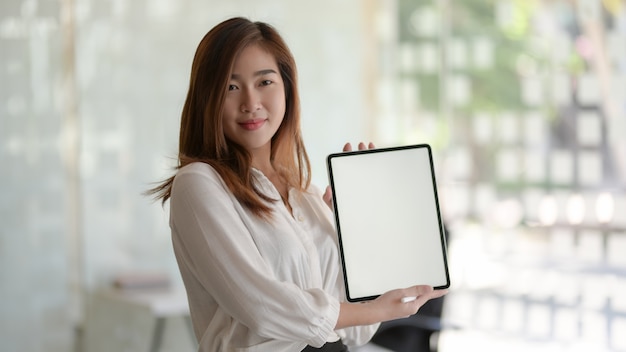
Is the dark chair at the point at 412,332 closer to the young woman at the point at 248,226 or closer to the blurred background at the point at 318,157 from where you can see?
the blurred background at the point at 318,157

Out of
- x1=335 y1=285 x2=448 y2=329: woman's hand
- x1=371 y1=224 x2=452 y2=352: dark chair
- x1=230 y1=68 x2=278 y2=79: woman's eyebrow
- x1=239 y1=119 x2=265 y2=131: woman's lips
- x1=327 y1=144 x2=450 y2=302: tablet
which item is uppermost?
x1=230 y1=68 x2=278 y2=79: woman's eyebrow

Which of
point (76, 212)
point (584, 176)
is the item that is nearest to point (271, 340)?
point (76, 212)

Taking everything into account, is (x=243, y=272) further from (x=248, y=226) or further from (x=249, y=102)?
(x=249, y=102)

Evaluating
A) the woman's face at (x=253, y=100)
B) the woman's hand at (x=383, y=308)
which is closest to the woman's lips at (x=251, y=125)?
the woman's face at (x=253, y=100)

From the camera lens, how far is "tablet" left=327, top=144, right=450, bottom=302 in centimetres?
177

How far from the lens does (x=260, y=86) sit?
73.3 inches

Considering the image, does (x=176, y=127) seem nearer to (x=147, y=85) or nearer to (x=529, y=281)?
(x=147, y=85)

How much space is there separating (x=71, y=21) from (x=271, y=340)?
2938 mm

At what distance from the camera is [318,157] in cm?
525

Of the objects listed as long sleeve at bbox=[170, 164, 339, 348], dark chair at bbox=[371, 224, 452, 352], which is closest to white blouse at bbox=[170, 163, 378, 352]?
long sleeve at bbox=[170, 164, 339, 348]

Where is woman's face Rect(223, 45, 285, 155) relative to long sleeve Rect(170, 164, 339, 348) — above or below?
above

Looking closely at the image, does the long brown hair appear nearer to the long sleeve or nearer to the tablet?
the long sleeve

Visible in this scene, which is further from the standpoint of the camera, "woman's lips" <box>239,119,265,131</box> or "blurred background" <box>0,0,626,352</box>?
"blurred background" <box>0,0,626,352</box>

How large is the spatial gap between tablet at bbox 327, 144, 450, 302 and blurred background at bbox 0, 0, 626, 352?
210 cm
